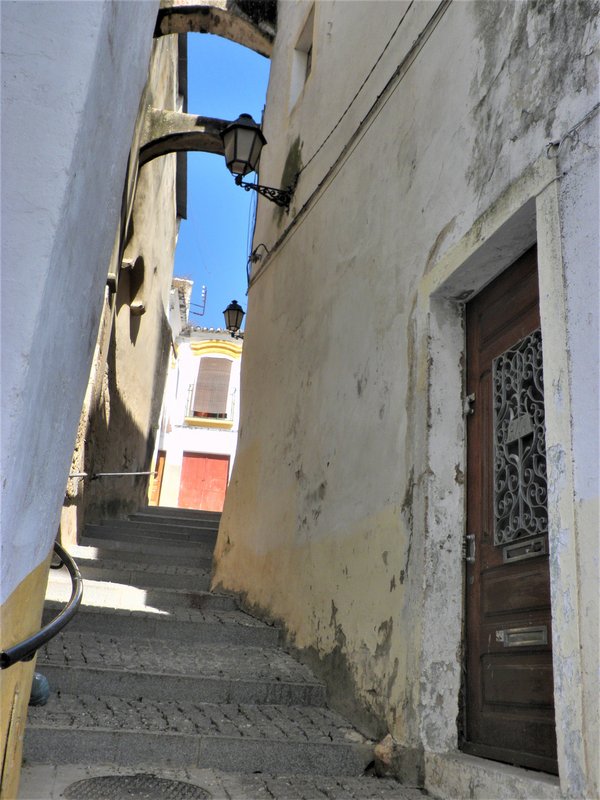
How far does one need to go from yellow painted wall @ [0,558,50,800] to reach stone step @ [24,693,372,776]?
20.5 inches

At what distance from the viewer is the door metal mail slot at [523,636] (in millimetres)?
2705

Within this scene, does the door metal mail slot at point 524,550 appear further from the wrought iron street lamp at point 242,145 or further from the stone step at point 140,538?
the stone step at point 140,538

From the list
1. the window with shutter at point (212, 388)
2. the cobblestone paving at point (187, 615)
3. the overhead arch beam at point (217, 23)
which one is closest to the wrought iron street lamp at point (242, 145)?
the overhead arch beam at point (217, 23)

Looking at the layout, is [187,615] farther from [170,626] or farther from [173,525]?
[173,525]

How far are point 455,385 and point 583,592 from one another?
4.86 ft

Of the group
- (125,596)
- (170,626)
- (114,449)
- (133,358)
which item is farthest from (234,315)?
(170,626)

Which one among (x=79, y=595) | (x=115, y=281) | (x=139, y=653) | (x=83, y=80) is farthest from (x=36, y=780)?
(x=115, y=281)

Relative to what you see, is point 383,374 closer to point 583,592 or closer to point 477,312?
point 477,312

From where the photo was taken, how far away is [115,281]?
22.9ft

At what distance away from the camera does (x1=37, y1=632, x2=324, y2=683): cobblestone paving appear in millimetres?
3898

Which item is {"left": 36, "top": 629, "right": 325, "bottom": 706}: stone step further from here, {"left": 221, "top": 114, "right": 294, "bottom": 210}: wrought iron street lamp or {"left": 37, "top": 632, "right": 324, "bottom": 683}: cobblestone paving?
{"left": 221, "top": 114, "right": 294, "bottom": 210}: wrought iron street lamp

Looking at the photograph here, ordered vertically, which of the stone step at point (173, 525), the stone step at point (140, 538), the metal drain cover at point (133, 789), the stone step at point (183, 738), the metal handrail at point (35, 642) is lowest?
the metal drain cover at point (133, 789)

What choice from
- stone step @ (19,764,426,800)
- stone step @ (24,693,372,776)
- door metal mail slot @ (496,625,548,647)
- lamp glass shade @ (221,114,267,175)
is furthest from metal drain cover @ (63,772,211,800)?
lamp glass shade @ (221,114,267,175)

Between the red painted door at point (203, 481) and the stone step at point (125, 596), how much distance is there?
15.5 metres
